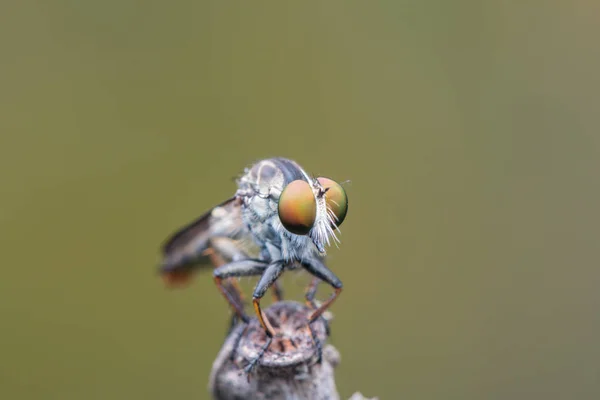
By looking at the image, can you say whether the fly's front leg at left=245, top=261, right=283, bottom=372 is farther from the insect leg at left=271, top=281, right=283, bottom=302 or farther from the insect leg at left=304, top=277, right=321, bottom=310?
the insect leg at left=271, top=281, right=283, bottom=302

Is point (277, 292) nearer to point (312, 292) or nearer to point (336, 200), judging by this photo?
point (312, 292)

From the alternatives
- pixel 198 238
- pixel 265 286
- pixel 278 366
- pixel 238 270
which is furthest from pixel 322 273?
pixel 198 238

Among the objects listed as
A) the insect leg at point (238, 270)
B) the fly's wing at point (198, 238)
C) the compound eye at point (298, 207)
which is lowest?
the insect leg at point (238, 270)

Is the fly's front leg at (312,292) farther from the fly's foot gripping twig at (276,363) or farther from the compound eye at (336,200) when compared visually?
the compound eye at (336,200)

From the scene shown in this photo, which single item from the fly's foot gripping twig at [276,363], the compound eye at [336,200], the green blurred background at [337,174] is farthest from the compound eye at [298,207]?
the green blurred background at [337,174]

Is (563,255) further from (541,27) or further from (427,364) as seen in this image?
(541,27)

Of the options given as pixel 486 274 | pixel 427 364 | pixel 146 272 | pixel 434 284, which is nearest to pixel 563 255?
pixel 486 274

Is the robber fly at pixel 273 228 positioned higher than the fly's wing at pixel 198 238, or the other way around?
the fly's wing at pixel 198 238
